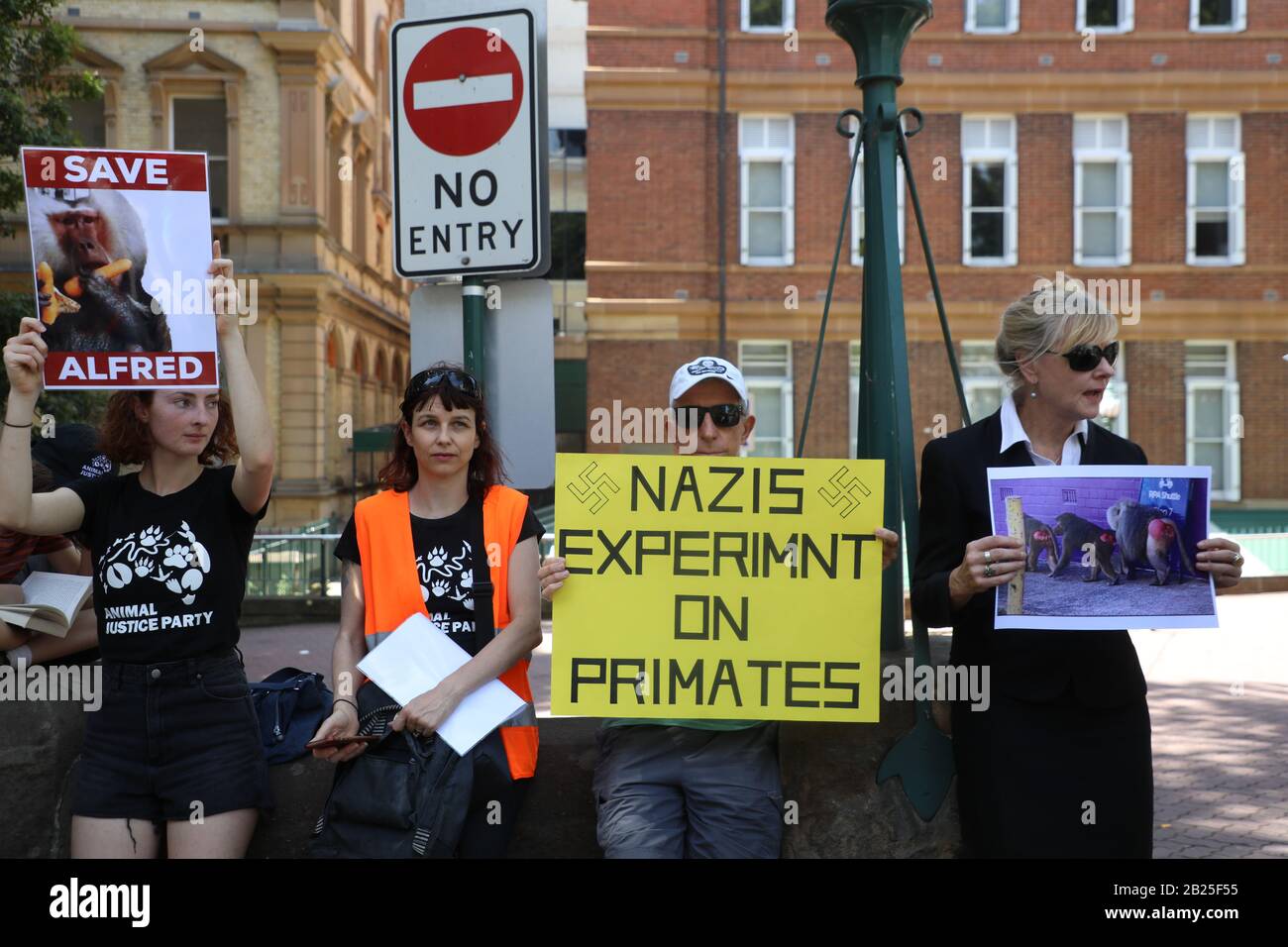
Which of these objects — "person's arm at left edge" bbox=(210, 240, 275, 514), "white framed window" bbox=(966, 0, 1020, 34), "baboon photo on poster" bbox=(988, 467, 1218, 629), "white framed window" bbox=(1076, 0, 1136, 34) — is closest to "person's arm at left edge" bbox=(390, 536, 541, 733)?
"person's arm at left edge" bbox=(210, 240, 275, 514)

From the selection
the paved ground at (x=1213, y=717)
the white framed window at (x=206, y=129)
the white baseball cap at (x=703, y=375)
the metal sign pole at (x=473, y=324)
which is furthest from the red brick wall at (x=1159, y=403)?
the metal sign pole at (x=473, y=324)

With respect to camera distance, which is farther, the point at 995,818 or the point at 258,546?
the point at 258,546

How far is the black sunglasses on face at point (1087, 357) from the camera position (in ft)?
10.0

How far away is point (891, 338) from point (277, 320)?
23.9 m

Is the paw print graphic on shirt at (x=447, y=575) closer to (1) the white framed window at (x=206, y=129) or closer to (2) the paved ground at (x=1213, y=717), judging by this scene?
(2) the paved ground at (x=1213, y=717)

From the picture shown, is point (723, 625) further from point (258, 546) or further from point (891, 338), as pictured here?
point (258, 546)

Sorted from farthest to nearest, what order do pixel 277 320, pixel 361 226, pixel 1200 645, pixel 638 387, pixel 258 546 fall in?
pixel 361 226 < pixel 277 320 < pixel 638 387 < pixel 258 546 < pixel 1200 645

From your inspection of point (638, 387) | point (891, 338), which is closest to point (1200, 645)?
point (891, 338)

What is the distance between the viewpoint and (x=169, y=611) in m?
3.18

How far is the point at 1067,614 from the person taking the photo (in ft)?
9.60

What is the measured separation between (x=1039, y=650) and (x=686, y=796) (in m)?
1.00

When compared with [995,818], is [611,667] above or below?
above

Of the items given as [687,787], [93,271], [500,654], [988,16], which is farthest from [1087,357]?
[988,16]

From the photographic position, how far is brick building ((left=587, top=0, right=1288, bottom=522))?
927 inches
